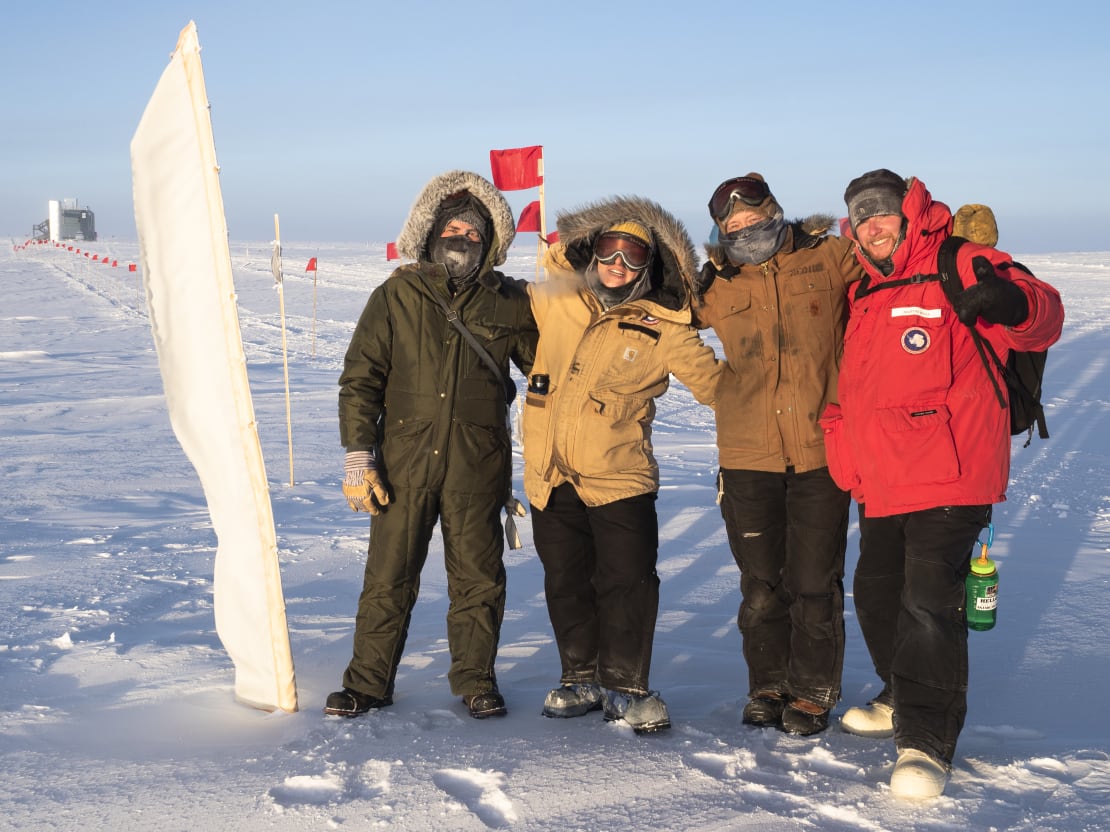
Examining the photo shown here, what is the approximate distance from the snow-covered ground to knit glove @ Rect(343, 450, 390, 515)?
69cm

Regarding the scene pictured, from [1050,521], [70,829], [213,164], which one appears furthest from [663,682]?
[1050,521]

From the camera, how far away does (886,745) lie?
→ 3082 millimetres

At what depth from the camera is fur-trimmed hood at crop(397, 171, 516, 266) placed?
3295mm

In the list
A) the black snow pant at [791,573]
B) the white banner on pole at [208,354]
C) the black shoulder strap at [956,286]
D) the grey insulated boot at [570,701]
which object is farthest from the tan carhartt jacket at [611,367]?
the white banner on pole at [208,354]

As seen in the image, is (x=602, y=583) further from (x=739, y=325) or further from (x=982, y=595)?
(x=982, y=595)

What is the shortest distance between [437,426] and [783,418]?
1.12 m

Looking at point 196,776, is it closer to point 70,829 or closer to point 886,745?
point 70,829

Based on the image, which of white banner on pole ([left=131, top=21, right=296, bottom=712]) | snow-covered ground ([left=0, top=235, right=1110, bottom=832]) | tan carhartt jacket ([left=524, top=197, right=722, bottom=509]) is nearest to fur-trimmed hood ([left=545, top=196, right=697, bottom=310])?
tan carhartt jacket ([left=524, top=197, right=722, bottom=509])

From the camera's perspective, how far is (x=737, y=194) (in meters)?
3.09

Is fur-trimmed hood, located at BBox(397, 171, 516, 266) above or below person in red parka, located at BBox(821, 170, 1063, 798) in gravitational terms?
above

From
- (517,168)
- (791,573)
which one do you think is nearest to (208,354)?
(791,573)

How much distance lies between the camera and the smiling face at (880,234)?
2830 mm

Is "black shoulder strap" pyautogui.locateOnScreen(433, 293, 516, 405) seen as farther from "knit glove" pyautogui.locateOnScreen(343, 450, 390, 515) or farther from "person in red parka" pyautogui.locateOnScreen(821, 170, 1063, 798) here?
"person in red parka" pyautogui.locateOnScreen(821, 170, 1063, 798)

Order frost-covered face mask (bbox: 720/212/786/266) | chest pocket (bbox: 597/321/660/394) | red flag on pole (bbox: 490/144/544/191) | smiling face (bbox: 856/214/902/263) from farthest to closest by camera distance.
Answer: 1. red flag on pole (bbox: 490/144/544/191)
2. chest pocket (bbox: 597/321/660/394)
3. frost-covered face mask (bbox: 720/212/786/266)
4. smiling face (bbox: 856/214/902/263)
